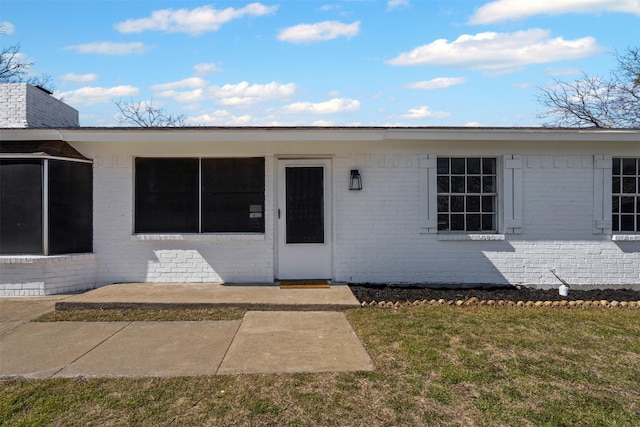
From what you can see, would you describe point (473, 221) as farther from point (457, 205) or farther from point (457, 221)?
point (457, 205)

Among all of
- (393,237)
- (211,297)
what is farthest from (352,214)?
(211,297)

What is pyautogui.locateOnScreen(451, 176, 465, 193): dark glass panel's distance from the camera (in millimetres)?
8273

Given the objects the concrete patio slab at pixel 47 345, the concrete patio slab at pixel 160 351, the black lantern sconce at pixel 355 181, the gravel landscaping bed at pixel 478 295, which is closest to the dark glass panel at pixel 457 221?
the gravel landscaping bed at pixel 478 295

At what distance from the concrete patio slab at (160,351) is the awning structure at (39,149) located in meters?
3.60

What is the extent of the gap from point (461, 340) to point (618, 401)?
1.70m

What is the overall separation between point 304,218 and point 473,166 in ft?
11.2

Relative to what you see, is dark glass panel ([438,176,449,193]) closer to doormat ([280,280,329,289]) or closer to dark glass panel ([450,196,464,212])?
dark glass panel ([450,196,464,212])

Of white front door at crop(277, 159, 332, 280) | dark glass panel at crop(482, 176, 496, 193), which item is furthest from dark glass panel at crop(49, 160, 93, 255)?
dark glass panel at crop(482, 176, 496, 193)

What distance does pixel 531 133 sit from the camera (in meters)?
7.73

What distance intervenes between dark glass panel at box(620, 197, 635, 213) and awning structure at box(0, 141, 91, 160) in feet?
33.6

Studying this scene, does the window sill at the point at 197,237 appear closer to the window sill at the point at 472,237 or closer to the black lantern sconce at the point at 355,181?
the black lantern sconce at the point at 355,181

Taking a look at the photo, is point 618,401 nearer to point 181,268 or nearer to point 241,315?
point 241,315

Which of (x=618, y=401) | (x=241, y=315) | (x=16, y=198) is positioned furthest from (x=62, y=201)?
(x=618, y=401)

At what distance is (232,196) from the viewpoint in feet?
26.8
